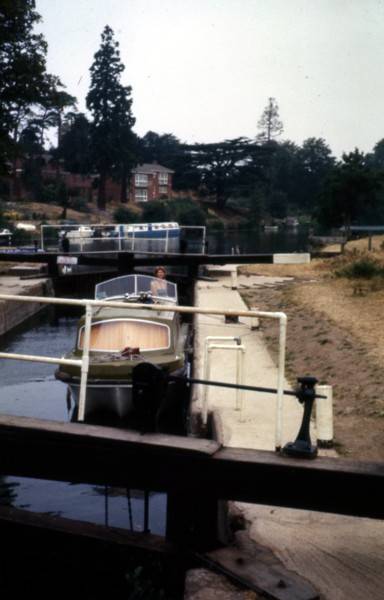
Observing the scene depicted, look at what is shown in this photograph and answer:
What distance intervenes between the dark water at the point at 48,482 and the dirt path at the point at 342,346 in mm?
2644

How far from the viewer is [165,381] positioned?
5.29 m

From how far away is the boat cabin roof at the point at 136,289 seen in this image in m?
14.9

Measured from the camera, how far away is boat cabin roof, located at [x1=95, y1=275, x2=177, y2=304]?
1486 centimetres

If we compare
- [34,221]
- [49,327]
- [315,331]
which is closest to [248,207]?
[34,221]

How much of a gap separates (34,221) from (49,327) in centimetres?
4152

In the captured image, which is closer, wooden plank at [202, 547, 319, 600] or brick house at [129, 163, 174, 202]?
wooden plank at [202, 547, 319, 600]

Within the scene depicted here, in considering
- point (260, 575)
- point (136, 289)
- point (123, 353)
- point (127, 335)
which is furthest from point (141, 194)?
point (260, 575)

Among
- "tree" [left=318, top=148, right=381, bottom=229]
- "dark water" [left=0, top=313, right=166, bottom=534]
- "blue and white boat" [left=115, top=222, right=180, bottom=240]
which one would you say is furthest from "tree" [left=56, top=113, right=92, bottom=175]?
"dark water" [left=0, top=313, right=166, bottom=534]

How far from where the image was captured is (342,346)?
13.8 meters

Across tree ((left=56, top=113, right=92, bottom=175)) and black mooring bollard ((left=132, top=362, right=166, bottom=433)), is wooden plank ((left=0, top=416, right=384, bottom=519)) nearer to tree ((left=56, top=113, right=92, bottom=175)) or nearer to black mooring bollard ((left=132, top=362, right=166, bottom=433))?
black mooring bollard ((left=132, top=362, right=166, bottom=433))

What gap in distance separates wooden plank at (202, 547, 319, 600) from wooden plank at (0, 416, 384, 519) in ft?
1.45

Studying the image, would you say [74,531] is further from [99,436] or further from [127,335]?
[127,335]

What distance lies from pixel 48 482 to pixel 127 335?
122 inches

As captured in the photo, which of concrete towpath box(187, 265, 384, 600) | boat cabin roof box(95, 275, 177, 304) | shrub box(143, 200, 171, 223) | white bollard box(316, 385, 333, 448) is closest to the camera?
concrete towpath box(187, 265, 384, 600)
